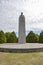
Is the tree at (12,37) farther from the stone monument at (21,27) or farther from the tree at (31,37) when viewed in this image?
the stone monument at (21,27)

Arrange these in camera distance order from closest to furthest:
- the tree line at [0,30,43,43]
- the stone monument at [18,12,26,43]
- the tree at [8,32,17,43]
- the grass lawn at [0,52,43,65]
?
the grass lawn at [0,52,43,65] → the stone monument at [18,12,26,43] → the tree line at [0,30,43,43] → the tree at [8,32,17,43]

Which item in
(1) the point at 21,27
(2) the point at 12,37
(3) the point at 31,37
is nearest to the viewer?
(1) the point at 21,27

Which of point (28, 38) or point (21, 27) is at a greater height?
point (21, 27)

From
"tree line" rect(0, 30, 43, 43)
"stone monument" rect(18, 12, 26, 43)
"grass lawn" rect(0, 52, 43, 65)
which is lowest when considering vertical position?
"grass lawn" rect(0, 52, 43, 65)

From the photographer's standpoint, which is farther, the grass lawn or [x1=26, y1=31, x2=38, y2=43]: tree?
[x1=26, y1=31, x2=38, y2=43]: tree

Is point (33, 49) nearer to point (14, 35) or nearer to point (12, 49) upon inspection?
point (12, 49)

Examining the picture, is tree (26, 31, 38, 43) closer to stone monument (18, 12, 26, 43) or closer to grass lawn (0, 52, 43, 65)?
stone monument (18, 12, 26, 43)

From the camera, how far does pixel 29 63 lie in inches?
343

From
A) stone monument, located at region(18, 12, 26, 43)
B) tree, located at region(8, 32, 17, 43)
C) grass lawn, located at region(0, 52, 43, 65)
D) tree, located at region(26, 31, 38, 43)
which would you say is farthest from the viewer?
tree, located at region(8, 32, 17, 43)

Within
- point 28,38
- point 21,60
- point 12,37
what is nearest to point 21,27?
point 28,38

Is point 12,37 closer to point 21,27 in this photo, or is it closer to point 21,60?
point 21,27

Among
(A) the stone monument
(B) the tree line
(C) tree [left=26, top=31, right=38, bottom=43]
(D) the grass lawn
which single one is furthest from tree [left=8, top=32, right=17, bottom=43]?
(D) the grass lawn

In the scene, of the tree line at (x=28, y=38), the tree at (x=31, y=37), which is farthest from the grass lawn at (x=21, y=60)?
the tree at (x=31, y=37)

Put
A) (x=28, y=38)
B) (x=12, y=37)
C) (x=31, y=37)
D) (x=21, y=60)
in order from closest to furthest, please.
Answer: (x=21, y=60), (x=31, y=37), (x=28, y=38), (x=12, y=37)
